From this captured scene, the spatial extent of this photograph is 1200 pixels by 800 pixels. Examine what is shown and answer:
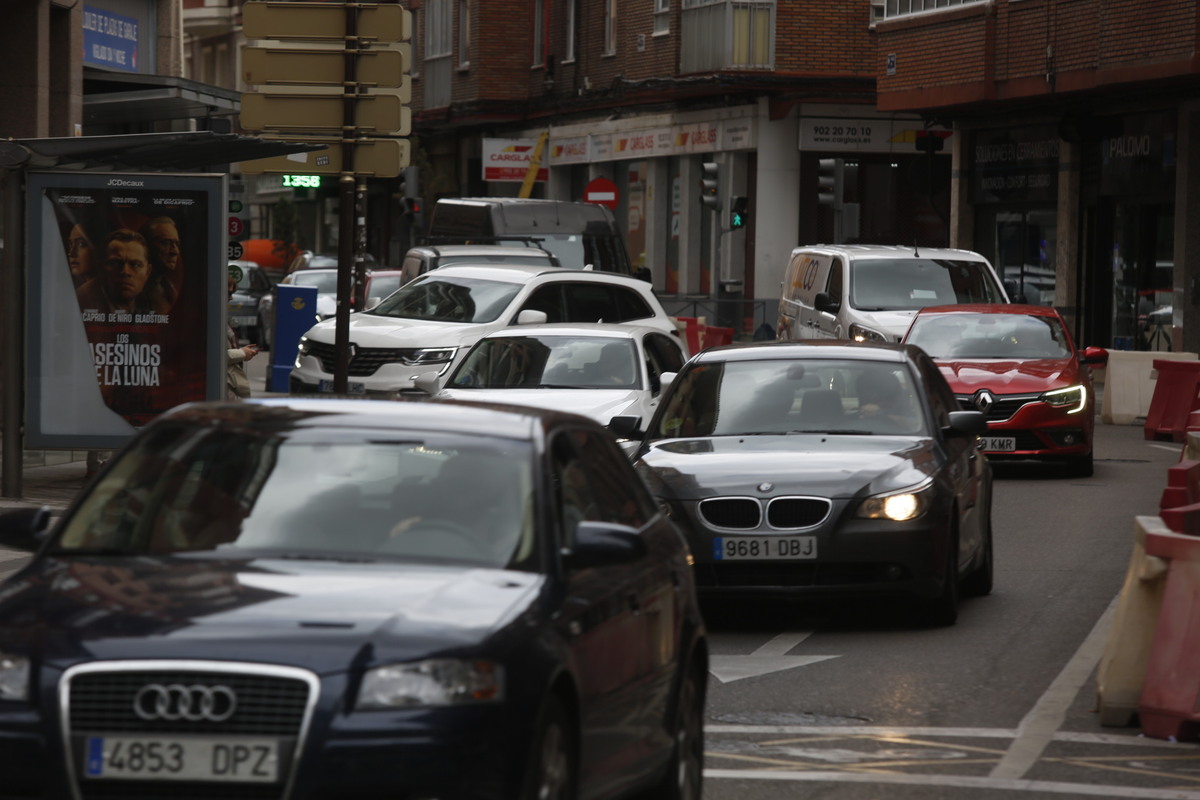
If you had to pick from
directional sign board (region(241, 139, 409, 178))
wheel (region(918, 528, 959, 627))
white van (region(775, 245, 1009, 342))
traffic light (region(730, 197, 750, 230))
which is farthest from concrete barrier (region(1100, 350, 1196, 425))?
wheel (region(918, 528, 959, 627))

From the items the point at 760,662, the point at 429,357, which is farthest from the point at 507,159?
the point at 760,662

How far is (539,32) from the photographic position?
55.8m

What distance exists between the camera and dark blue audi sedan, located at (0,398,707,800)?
194 inches

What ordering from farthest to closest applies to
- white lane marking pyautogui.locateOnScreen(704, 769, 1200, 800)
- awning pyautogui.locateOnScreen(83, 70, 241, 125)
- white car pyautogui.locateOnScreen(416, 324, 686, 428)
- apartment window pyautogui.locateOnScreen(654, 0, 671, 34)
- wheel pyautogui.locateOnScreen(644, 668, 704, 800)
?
1. apartment window pyautogui.locateOnScreen(654, 0, 671, 34)
2. awning pyautogui.locateOnScreen(83, 70, 241, 125)
3. white car pyautogui.locateOnScreen(416, 324, 686, 428)
4. white lane marking pyautogui.locateOnScreen(704, 769, 1200, 800)
5. wheel pyautogui.locateOnScreen(644, 668, 704, 800)

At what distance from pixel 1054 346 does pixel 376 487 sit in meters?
15.2

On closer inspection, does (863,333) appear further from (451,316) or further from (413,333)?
(413,333)

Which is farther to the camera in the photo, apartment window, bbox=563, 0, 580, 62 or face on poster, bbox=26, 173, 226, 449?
apartment window, bbox=563, 0, 580, 62

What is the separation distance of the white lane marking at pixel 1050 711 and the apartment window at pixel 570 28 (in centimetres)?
4343

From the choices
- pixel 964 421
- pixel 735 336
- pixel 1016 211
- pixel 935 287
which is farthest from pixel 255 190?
pixel 964 421

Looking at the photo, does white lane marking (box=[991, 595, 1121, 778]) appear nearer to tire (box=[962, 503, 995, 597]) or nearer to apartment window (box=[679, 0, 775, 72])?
tire (box=[962, 503, 995, 597])

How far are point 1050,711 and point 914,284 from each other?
1615cm

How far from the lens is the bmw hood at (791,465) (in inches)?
417

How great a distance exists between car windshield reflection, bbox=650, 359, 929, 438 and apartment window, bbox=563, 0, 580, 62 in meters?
41.6

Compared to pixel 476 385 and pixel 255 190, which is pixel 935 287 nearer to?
pixel 476 385
